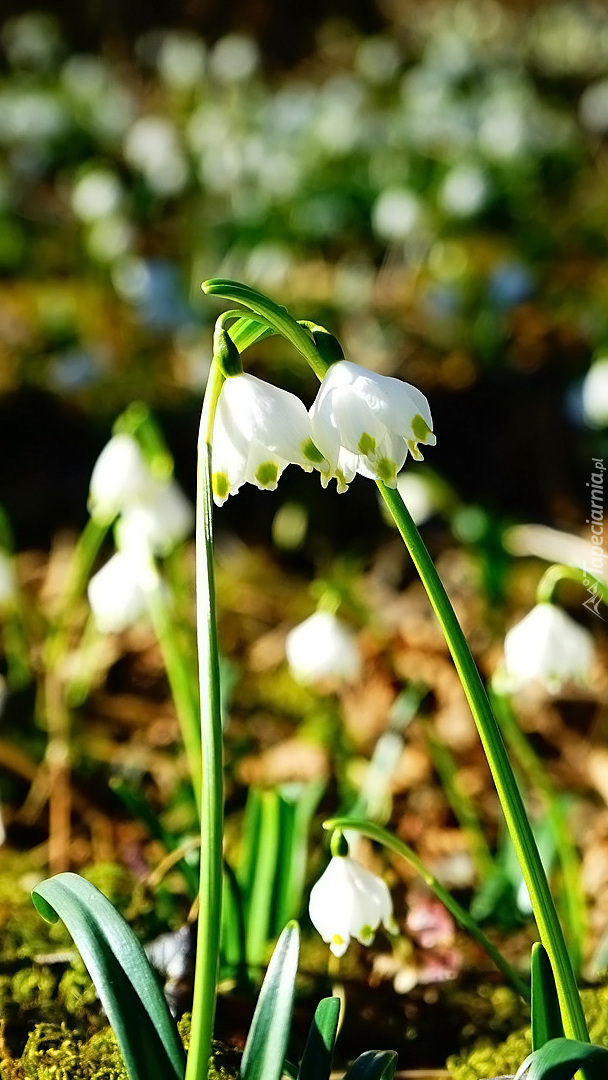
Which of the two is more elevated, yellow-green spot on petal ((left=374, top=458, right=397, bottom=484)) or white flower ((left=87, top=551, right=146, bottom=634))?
yellow-green spot on petal ((left=374, top=458, right=397, bottom=484))

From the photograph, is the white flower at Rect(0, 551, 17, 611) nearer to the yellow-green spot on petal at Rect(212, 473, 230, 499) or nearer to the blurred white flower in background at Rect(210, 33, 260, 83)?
the yellow-green spot on petal at Rect(212, 473, 230, 499)

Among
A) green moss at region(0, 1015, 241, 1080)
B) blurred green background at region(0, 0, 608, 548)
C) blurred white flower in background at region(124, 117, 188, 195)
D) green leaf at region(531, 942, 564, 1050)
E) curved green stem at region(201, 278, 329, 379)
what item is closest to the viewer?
curved green stem at region(201, 278, 329, 379)

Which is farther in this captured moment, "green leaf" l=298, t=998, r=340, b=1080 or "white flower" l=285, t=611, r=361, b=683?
"white flower" l=285, t=611, r=361, b=683

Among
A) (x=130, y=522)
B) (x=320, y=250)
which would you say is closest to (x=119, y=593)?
(x=130, y=522)

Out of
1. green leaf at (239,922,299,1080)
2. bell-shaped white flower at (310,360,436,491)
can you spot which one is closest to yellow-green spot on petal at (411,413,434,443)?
bell-shaped white flower at (310,360,436,491)

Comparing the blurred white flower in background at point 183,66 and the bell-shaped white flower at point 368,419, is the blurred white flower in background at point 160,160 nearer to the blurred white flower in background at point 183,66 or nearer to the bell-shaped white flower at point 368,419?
the blurred white flower in background at point 183,66

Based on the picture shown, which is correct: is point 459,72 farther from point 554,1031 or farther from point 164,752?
point 554,1031
